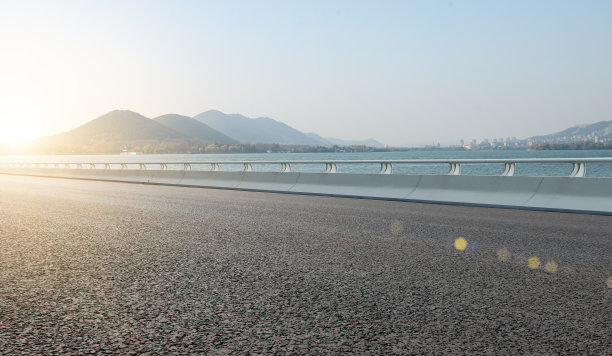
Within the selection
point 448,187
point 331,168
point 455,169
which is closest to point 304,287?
point 448,187

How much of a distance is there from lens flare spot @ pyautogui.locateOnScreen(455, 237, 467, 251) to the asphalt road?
19 mm

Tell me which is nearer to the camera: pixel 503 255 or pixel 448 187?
pixel 503 255

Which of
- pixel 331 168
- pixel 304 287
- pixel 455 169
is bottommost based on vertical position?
pixel 304 287

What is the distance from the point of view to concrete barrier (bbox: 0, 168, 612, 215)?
1374 centimetres

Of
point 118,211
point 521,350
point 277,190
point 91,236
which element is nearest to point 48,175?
point 277,190

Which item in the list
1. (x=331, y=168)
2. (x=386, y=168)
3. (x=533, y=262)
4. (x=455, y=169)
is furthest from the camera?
(x=331, y=168)

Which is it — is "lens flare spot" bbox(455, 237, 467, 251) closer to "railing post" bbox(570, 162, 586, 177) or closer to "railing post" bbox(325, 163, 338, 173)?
"railing post" bbox(570, 162, 586, 177)

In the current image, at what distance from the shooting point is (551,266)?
22.8 feet

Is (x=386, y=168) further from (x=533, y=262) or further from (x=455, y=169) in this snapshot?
(x=533, y=262)

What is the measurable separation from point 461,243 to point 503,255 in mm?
1060

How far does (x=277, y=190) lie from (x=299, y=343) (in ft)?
59.7

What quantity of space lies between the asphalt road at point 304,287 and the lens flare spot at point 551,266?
0.02 meters

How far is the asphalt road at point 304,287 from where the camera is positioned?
4086 mm

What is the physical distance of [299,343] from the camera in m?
3.98
